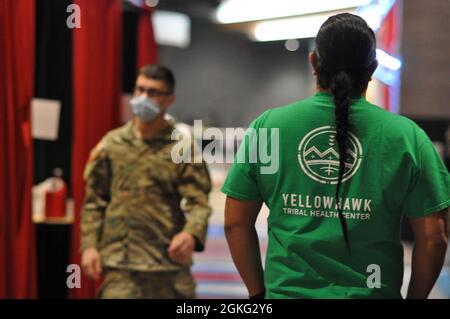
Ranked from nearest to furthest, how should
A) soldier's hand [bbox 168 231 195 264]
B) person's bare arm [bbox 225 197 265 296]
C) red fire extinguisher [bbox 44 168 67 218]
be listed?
person's bare arm [bbox 225 197 265 296] < soldier's hand [bbox 168 231 195 264] < red fire extinguisher [bbox 44 168 67 218]

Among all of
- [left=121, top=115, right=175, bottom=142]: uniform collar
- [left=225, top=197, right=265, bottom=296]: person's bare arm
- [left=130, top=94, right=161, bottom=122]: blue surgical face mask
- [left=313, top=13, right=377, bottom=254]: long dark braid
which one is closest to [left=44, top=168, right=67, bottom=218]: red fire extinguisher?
[left=121, top=115, right=175, bottom=142]: uniform collar

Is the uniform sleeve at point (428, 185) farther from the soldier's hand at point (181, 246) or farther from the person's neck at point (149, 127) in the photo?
the person's neck at point (149, 127)

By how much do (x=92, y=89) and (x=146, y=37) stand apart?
1509 mm

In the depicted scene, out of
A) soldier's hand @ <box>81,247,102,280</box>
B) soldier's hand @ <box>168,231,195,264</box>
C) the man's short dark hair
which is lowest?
soldier's hand @ <box>81,247,102,280</box>

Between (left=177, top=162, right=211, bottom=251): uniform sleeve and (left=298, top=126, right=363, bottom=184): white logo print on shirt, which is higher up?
(left=298, top=126, right=363, bottom=184): white logo print on shirt

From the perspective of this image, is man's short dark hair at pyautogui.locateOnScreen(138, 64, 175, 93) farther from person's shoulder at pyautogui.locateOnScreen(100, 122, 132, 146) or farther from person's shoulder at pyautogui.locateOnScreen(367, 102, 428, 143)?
person's shoulder at pyautogui.locateOnScreen(367, 102, 428, 143)

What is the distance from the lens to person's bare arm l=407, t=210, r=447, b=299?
113 cm

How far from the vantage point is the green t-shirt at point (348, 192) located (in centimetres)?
111

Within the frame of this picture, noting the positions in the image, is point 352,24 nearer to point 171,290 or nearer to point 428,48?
point 171,290

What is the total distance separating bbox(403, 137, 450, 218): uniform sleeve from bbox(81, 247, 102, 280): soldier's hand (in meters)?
1.31

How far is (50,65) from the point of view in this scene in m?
4.01

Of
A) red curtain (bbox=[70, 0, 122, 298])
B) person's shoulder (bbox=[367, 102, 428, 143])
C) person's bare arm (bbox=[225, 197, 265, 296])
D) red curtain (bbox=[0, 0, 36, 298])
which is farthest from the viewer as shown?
red curtain (bbox=[70, 0, 122, 298])

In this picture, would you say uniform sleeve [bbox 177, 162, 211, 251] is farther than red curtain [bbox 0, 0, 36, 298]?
Yes
